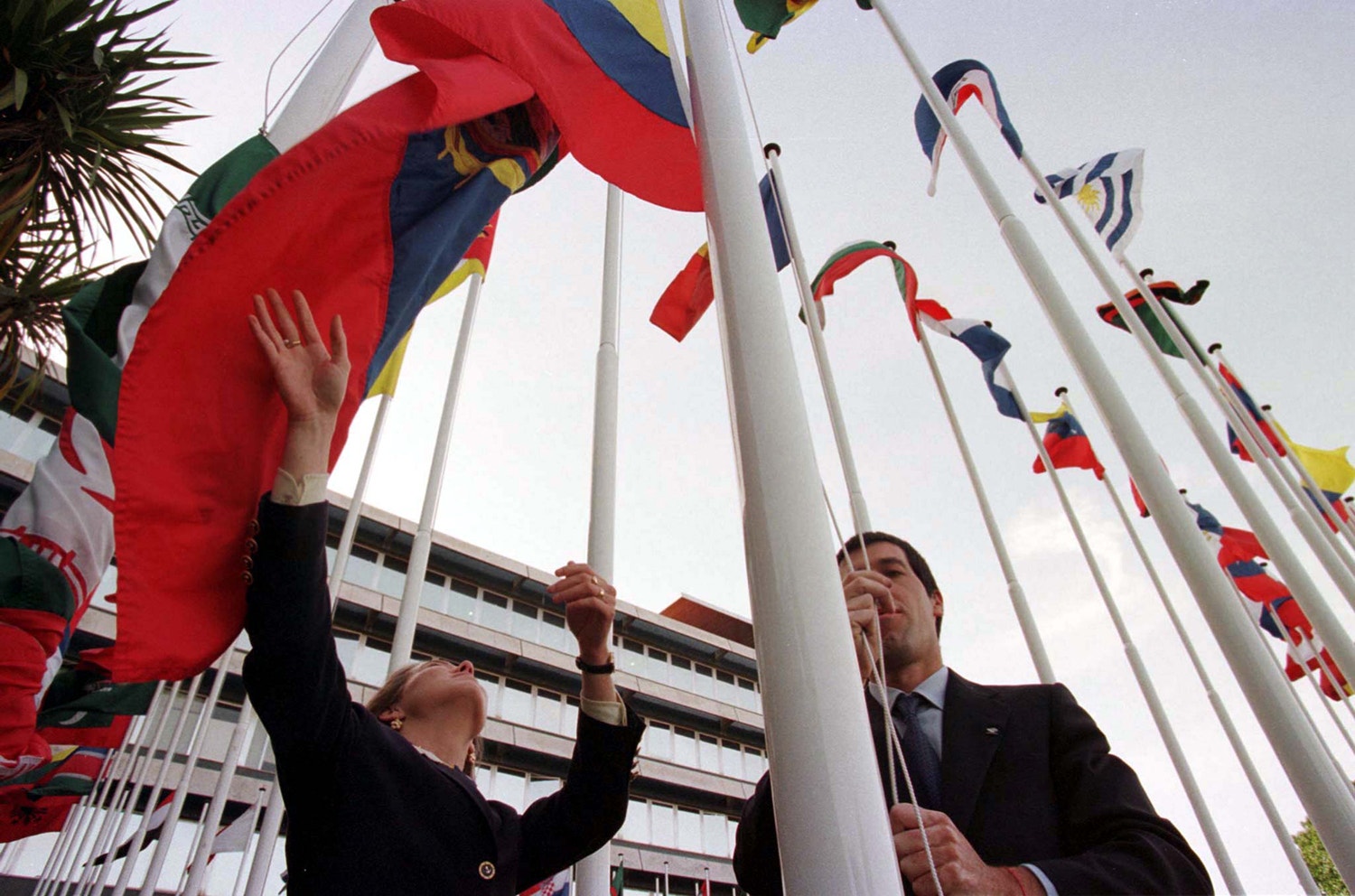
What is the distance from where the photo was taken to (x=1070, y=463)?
9.17m

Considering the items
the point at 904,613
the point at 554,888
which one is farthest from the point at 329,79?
the point at 554,888

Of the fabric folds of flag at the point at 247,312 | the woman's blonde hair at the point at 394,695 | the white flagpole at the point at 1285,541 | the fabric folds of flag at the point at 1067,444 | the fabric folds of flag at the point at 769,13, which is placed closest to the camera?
the fabric folds of flag at the point at 247,312

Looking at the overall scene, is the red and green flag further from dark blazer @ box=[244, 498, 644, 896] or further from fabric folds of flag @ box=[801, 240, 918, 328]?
dark blazer @ box=[244, 498, 644, 896]

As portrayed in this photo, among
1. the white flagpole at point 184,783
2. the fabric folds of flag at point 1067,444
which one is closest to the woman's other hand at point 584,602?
the white flagpole at point 184,783

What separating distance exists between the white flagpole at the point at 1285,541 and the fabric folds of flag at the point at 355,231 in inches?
146

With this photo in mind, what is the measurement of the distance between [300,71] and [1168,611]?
10.1 m

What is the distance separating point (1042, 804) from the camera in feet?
4.97

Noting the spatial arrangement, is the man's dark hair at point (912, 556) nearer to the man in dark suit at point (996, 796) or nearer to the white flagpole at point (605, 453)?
the man in dark suit at point (996, 796)

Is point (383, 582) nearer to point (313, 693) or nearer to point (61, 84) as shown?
point (61, 84)

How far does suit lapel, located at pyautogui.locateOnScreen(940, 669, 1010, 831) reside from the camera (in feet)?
4.95

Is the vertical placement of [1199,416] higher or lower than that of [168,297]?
higher

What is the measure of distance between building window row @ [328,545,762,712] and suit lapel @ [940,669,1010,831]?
20.9m

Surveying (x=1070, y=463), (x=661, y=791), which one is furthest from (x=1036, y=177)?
(x=661, y=791)

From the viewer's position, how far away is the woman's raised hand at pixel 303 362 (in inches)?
62.6
